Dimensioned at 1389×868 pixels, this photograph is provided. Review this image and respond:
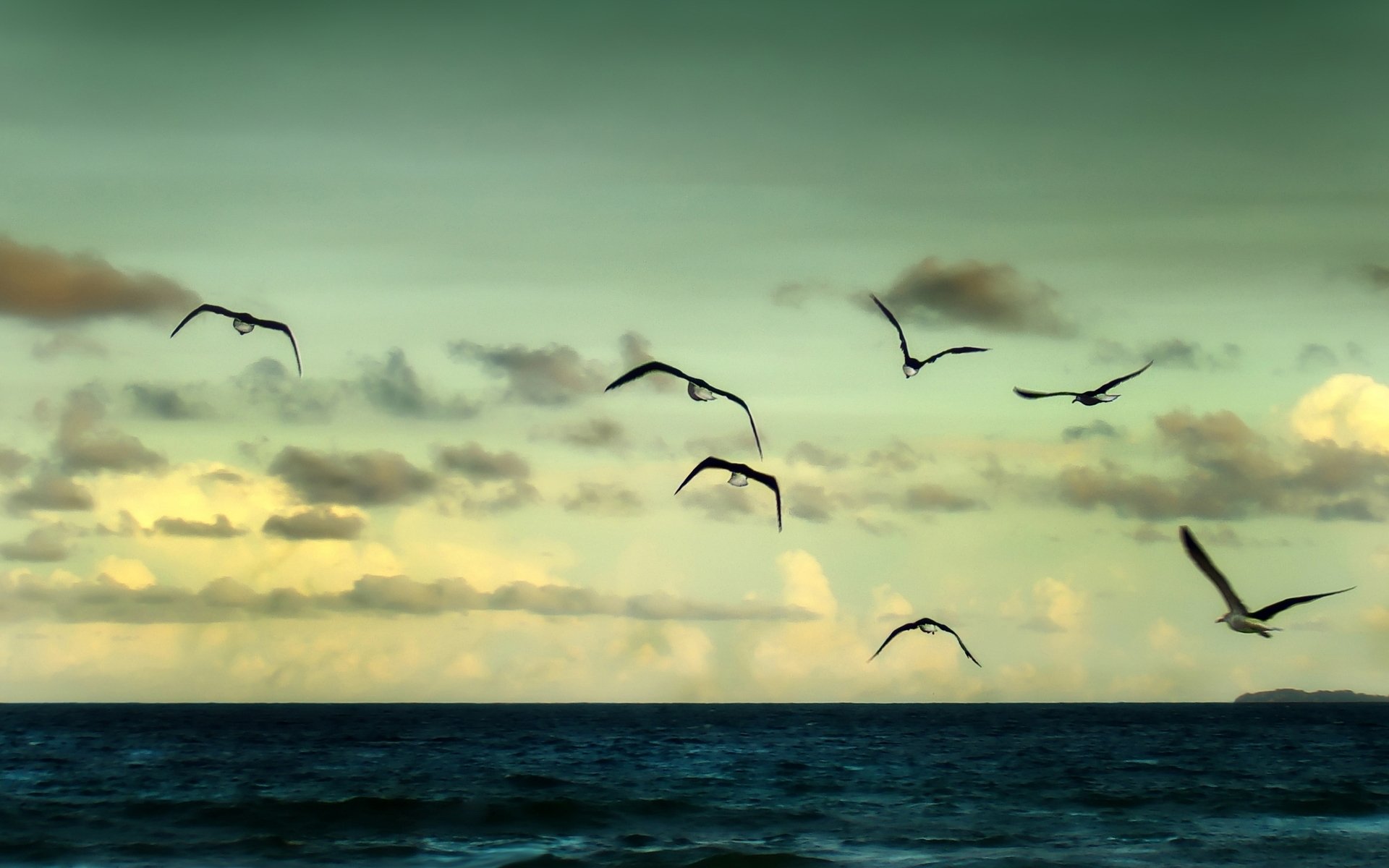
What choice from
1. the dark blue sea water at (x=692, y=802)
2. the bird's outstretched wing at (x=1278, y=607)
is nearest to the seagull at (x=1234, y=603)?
the bird's outstretched wing at (x=1278, y=607)

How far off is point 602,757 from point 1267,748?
142 ft

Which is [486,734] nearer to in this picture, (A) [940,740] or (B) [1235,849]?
(A) [940,740]

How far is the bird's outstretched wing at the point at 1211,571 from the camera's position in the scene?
19.3 m

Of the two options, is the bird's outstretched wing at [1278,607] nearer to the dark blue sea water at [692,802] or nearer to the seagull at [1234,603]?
the seagull at [1234,603]

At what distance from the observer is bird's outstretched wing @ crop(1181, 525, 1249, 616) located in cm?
1933

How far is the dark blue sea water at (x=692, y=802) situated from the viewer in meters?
36.2

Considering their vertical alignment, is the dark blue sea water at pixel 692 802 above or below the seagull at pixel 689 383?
below

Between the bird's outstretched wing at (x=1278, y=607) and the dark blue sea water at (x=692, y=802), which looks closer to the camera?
the bird's outstretched wing at (x=1278, y=607)

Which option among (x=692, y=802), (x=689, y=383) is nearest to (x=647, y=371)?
(x=689, y=383)

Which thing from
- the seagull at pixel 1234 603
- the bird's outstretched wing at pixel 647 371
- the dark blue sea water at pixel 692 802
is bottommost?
the dark blue sea water at pixel 692 802

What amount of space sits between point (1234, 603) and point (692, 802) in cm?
3050

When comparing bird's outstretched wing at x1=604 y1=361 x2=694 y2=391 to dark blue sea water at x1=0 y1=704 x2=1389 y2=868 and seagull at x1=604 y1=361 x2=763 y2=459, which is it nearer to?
seagull at x1=604 y1=361 x2=763 y2=459

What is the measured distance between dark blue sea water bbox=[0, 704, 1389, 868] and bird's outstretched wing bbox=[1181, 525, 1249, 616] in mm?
14925

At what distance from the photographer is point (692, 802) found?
4825cm
